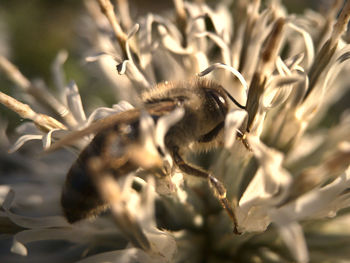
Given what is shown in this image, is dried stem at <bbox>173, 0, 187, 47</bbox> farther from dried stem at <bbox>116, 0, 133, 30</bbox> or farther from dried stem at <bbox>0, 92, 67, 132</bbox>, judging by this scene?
dried stem at <bbox>0, 92, 67, 132</bbox>

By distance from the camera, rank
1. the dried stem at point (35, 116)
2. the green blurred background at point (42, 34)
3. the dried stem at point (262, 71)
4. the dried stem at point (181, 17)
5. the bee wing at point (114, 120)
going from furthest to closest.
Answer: the green blurred background at point (42, 34) → the dried stem at point (181, 17) → the dried stem at point (35, 116) → the dried stem at point (262, 71) → the bee wing at point (114, 120)

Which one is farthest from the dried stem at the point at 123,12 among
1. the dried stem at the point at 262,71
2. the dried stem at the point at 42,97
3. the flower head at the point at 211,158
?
the dried stem at the point at 262,71

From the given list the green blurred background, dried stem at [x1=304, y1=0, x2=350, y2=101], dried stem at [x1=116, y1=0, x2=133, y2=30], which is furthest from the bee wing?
the green blurred background

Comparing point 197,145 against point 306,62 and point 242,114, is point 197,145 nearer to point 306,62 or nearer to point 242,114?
point 242,114

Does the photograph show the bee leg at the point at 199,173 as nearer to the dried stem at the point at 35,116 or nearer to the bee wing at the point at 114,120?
the bee wing at the point at 114,120

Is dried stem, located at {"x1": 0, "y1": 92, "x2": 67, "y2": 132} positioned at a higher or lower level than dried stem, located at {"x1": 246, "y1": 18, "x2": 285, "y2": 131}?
lower

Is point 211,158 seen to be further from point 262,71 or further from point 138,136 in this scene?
Result: point 138,136

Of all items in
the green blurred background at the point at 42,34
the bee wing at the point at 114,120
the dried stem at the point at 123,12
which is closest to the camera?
the bee wing at the point at 114,120

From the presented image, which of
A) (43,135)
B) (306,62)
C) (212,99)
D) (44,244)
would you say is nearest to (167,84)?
(212,99)
